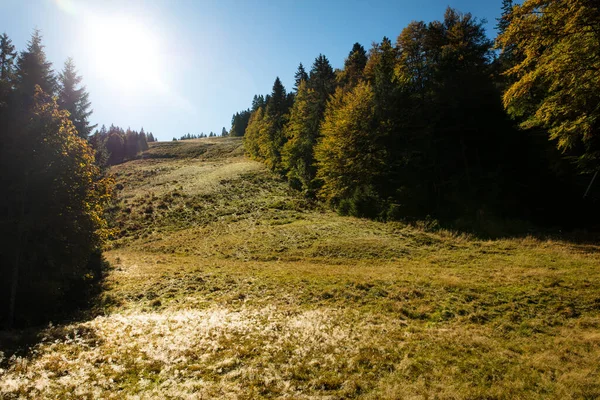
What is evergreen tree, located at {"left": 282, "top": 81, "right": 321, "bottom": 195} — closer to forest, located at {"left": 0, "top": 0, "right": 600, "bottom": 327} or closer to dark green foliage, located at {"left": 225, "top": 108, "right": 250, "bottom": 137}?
forest, located at {"left": 0, "top": 0, "right": 600, "bottom": 327}

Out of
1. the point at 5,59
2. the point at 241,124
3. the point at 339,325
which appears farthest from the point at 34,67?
the point at 241,124

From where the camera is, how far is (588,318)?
1016 cm

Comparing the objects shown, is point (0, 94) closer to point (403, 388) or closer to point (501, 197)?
point (403, 388)

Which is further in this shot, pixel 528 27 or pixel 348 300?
pixel 348 300

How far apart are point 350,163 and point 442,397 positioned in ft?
100

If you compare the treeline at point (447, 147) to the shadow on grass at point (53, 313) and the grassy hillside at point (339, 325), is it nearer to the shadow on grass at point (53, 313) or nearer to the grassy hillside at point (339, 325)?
the grassy hillside at point (339, 325)

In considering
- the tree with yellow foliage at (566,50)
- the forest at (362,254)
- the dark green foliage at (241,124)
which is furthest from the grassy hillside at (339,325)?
the dark green foliage at (241,124)

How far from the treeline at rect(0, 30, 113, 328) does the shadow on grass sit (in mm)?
70

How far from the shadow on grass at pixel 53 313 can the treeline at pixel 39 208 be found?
0.23ft

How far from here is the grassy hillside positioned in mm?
6695

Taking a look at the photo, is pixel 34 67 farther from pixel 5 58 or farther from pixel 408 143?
pixel 408 143

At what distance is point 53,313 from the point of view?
14273 millimetres

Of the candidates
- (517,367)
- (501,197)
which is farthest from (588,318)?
(501,197)

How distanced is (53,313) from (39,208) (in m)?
5.32
